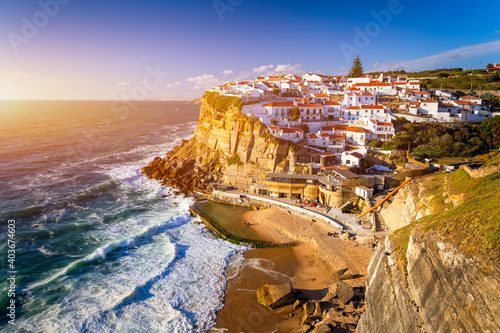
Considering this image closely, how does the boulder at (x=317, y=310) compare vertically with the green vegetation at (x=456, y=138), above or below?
below

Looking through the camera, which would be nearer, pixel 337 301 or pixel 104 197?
pixel 337 301

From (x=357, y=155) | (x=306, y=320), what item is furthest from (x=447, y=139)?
(x=306, y=320)

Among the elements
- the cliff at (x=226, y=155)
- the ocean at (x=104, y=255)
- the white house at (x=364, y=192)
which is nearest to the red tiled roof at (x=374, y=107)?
the cliff at (x=226, y=155)

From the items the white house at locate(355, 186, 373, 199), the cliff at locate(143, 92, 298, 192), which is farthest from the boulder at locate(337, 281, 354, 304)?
the cliff at locate(143, 92, 298, 192)

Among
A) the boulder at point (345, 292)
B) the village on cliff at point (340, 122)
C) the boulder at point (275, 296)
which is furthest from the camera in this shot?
the village on cliff at point (340, 122)

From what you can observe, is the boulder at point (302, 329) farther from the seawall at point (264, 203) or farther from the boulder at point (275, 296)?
the seawall at point (264, 203)

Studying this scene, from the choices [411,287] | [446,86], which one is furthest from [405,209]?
[446,86]

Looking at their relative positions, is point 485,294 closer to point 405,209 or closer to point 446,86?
point 405,209
